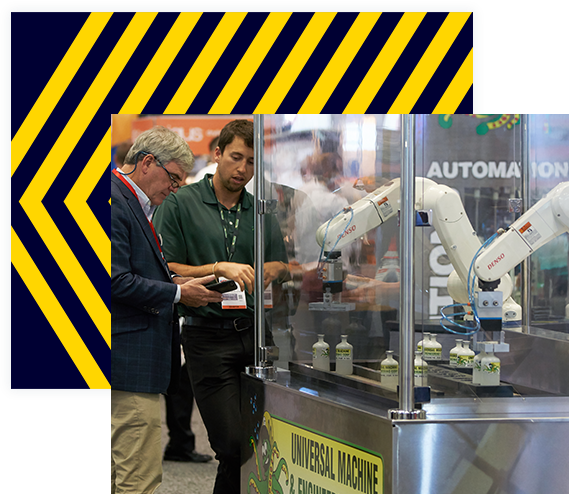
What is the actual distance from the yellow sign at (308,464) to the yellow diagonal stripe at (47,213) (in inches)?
66.2

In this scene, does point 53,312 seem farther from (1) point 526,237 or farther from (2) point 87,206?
(1) point 526,237

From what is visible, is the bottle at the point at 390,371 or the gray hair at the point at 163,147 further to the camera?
the gray hair at the point at 163,147

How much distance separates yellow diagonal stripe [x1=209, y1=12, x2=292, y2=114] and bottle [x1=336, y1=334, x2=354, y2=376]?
67.3 inches

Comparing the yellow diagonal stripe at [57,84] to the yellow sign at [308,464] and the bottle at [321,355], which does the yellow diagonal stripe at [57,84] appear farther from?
the yellow sign at [308,464]

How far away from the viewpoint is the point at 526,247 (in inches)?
99.6

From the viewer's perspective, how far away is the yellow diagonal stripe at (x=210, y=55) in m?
4.02

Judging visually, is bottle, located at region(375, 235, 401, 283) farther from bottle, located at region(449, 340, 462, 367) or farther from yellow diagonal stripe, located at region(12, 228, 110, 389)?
yellow diagonal stripe, located at region(12, 228, 110, 389)

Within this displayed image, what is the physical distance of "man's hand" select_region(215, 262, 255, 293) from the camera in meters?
3.17

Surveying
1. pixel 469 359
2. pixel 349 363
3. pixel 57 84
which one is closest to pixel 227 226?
pixel 349 363

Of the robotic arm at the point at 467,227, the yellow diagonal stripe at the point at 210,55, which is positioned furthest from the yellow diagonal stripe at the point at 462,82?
the robotic arm at the point at 467,227

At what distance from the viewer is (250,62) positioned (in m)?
4.04

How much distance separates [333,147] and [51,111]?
2065mm

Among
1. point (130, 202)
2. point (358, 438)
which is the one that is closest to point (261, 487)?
point (358, 438)

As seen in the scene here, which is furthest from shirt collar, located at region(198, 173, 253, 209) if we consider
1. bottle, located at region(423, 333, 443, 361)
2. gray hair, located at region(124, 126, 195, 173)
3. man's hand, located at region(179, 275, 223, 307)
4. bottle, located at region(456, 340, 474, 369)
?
bottle, located at region(456, 340, 474, 369)
